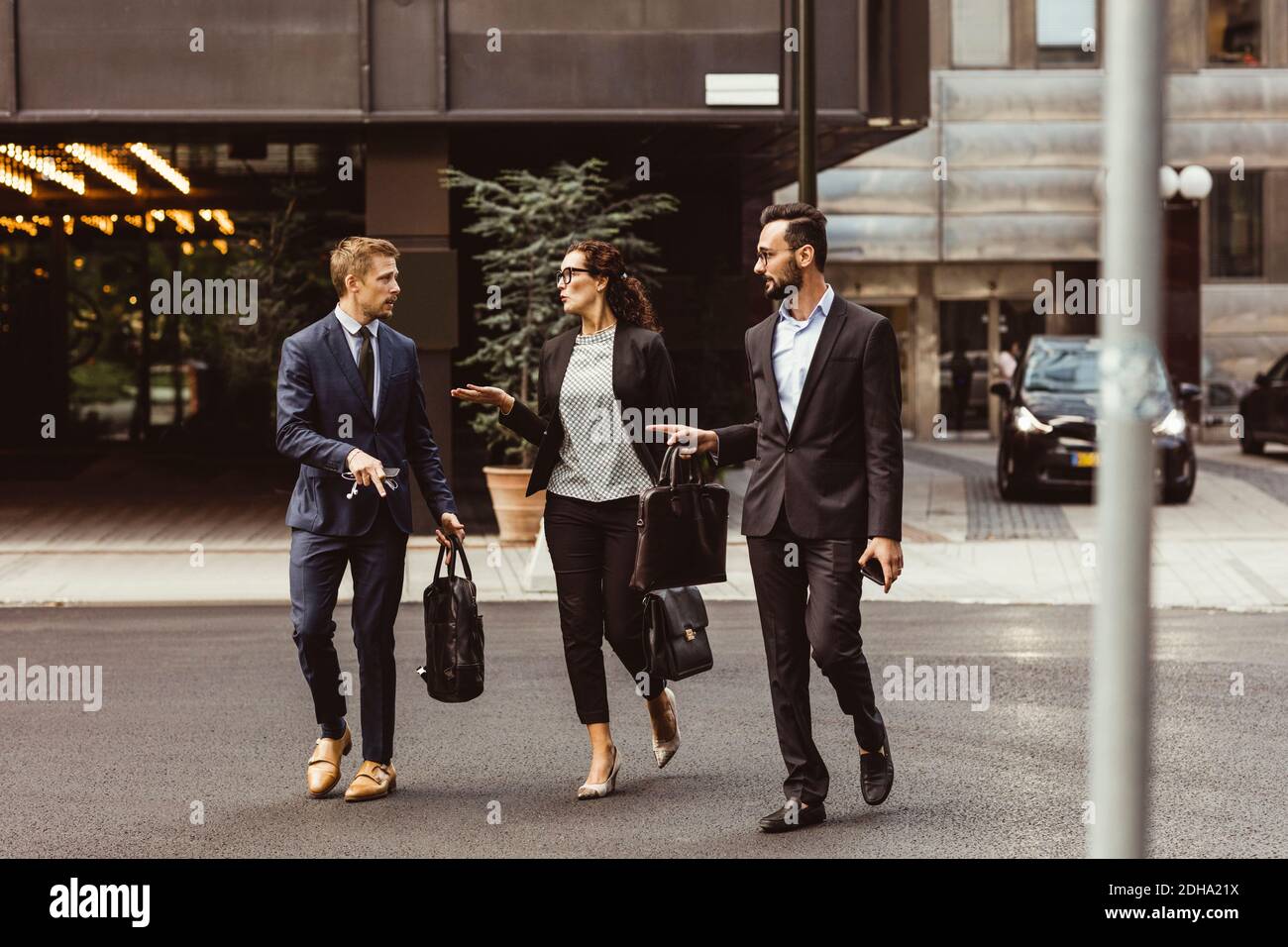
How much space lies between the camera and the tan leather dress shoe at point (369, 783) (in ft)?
20.2

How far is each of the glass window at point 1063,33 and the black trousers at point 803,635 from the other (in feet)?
84.0

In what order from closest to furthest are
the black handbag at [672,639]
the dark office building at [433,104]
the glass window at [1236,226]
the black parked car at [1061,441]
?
the black handbag at [672,639]
the dark office building at [433,104]
the black parked car at [1061,441]
the glass window at [1236,226]

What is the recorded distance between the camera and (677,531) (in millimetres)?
5879

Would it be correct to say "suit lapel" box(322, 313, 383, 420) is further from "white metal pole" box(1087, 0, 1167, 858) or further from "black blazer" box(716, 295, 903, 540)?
"white metal pole" box(1087, 0, 1167, 858)

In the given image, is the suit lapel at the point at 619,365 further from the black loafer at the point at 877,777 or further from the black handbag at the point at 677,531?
the black loafer at the point at 877,777

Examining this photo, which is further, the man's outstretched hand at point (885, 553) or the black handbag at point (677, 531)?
the black handbag at point (677, 531)

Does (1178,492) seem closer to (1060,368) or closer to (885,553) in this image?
(1060,368)

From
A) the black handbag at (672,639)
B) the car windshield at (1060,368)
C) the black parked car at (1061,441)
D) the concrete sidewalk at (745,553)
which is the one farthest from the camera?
the car windshield at (1060,368)

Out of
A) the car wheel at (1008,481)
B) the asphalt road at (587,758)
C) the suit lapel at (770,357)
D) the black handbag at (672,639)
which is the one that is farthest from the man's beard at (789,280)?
the car wheel at (1008,481)

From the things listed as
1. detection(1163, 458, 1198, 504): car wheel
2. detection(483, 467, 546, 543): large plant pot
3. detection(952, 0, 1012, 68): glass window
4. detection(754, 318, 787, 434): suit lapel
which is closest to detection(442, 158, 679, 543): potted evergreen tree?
detection(483, 467, 546, 543): large plant pot

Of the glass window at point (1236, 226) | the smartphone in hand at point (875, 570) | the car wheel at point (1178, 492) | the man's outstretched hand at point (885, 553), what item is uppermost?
the glass window at point (1236, 226)

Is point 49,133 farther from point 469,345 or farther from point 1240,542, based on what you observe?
point 1240,542

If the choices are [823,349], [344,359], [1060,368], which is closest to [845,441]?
[823,349]
